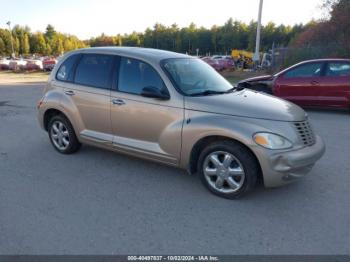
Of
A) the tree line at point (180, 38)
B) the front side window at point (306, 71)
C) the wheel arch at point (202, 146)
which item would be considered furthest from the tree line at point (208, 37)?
the wheel arch at point (202, 146)

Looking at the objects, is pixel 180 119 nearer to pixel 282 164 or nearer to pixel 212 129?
pixel 212 129

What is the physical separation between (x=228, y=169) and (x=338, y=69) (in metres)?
6.70

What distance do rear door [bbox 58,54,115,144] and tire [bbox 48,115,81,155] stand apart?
32cm

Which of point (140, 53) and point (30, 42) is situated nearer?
point (140, 53)

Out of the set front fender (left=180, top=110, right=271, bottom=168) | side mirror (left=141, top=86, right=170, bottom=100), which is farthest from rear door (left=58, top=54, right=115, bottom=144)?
front fender (left=180, top=110, right=271, bottom=168)

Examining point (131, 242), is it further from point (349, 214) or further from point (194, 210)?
point (349, 214)

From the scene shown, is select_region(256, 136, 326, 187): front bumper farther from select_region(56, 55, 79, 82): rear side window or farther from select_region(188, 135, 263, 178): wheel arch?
select_region(56, 55, 79, 82): rear side window

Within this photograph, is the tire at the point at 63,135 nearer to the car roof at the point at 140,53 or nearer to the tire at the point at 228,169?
the car roof at the point at 140,53

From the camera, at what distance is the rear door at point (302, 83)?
29.1 feet

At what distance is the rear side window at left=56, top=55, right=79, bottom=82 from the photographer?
5.07 meters

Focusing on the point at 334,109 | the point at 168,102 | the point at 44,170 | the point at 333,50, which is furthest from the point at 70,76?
the point at 333,50

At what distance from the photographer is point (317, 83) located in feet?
28.8

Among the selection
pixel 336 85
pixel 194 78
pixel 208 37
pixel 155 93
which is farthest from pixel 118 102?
pixel 208 37

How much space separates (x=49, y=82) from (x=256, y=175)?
3813 mm
